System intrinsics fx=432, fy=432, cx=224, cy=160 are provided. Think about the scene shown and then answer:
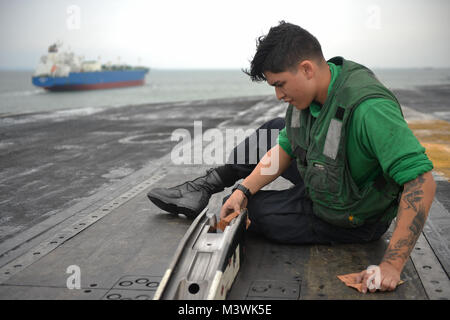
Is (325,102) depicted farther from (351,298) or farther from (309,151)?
(351,298)

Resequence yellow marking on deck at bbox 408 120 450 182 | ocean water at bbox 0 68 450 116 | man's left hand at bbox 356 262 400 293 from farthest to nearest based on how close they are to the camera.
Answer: ocean water at bbox 0 68 450 116
yellow marking on deck at bbox 408 120 450 182
man's left hand at bbox 356 262 400 293

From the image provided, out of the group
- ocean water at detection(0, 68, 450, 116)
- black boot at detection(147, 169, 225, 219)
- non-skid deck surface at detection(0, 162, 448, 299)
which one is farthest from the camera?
ocean water at detection(0, 68, 450, 116)

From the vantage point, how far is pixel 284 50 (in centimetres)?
231

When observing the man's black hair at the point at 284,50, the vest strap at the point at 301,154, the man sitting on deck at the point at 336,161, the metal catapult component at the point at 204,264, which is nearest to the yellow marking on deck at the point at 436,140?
the man sitting on deck at the point at 336,161

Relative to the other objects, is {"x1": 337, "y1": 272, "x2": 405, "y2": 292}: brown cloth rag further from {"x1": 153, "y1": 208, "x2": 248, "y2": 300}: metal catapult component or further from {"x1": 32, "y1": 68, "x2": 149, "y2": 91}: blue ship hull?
{"x1": 32, "y1": 68, "x2": 149, "y2": 91}: blue ship hull

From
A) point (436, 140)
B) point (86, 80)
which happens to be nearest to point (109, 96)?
point (86, 80)

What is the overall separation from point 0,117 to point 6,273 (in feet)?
38.2

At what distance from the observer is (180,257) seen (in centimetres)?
224

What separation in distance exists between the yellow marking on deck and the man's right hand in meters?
2.96

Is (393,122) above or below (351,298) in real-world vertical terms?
above

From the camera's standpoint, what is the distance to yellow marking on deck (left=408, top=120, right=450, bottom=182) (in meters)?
5.43

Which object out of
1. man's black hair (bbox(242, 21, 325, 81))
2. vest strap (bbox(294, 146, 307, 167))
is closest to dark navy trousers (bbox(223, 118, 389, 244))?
vest strap (bbox(294, 146, 307, 167))
